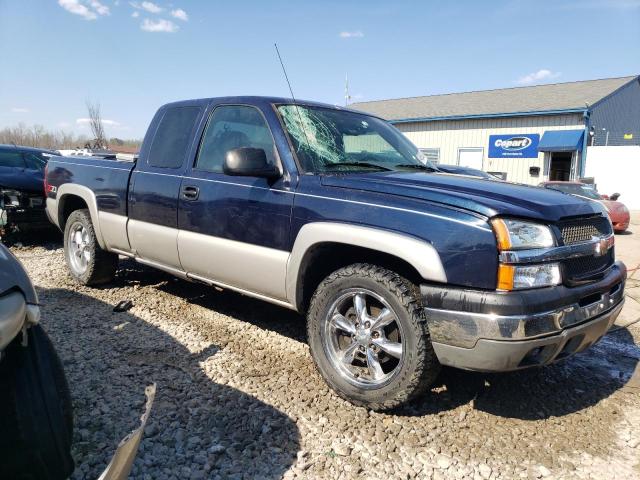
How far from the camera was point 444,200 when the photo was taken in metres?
2.69

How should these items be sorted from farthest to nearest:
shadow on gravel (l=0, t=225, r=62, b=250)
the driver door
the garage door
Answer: the garage door
shadow on gravel (l=0, t=225, r=62, b=250)
the driver door

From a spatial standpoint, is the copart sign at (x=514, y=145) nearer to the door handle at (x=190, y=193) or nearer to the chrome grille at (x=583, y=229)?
the chrome grille at (x=583, y=229)

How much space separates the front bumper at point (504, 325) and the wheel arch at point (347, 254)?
17 cm

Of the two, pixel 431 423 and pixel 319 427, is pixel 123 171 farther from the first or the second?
pixel 431 423

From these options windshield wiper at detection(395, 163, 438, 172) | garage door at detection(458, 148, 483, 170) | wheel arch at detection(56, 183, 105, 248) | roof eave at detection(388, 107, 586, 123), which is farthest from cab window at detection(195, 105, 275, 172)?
garage door at detection(458, 148, 483, 170)

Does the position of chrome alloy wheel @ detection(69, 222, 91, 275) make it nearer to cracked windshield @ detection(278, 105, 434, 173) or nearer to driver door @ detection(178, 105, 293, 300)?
driver door @ detection(178, 105, 293, 300)

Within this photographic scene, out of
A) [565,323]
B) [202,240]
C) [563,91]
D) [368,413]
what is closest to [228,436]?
[368,413]

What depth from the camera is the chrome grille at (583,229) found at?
2.75 metres

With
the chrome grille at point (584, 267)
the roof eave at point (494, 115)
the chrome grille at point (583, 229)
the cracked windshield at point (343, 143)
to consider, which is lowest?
the chrome grille at point (584, 267)

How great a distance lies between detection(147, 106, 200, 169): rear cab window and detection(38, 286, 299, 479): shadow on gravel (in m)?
1.50

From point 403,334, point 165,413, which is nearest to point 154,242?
point 165,413

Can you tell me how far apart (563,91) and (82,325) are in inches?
1068

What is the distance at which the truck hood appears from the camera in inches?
→ 103

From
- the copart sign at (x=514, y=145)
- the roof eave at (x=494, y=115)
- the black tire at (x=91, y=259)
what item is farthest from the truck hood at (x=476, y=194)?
the copart sign at (x=514, y=145)
